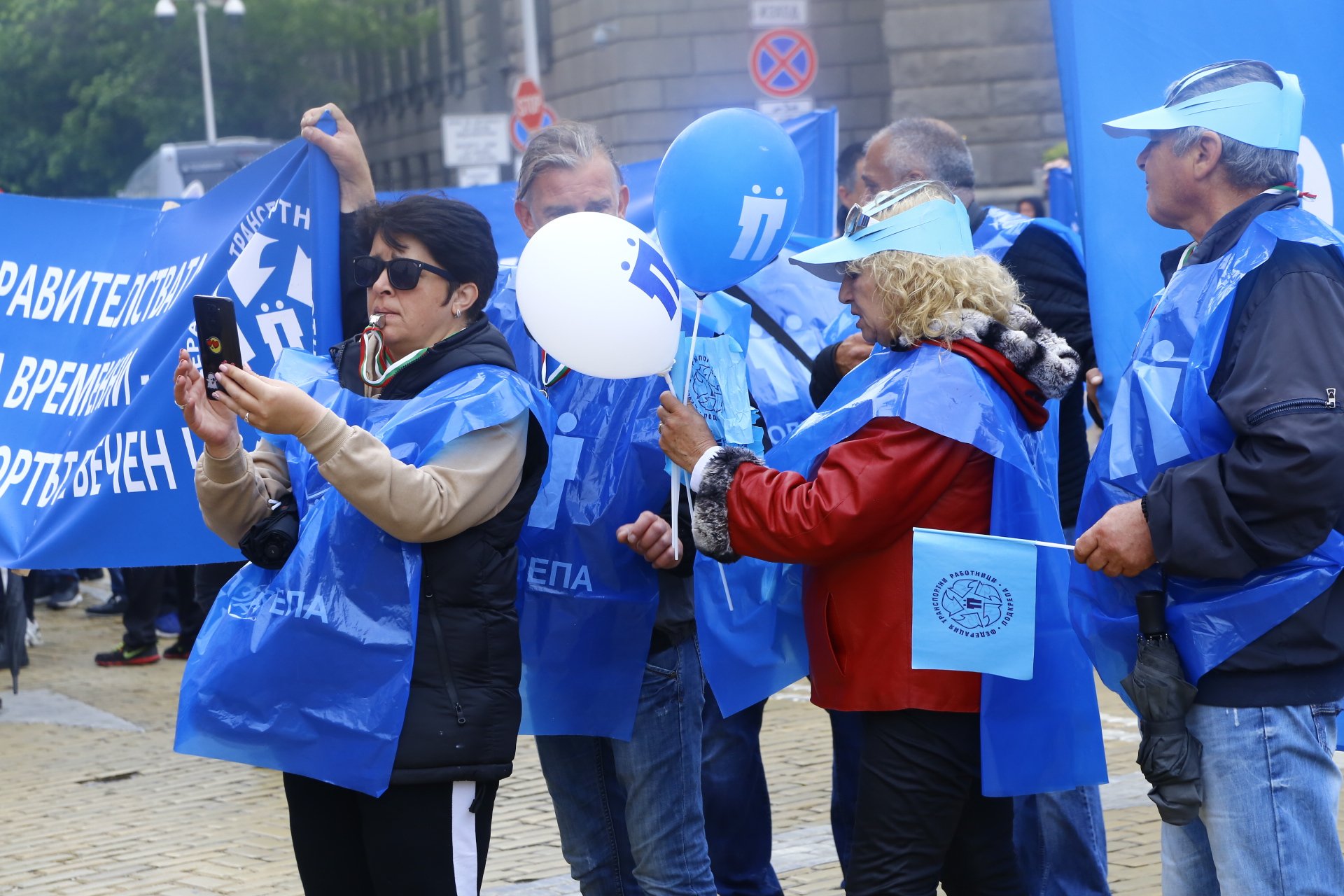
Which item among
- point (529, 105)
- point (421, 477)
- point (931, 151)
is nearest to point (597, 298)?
point (421, 477)

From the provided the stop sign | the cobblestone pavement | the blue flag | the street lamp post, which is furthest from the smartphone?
the street lamp post

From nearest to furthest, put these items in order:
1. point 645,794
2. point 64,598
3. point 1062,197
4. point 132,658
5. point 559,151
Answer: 1. point 645,794
2. point 559,151
3. point 132,658
4. point 64,598
5. point 1062,197

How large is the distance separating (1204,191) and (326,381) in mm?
1711

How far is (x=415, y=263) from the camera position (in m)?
3.22

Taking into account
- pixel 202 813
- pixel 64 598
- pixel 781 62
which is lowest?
pixel 202 813

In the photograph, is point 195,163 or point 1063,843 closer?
point 1063,843

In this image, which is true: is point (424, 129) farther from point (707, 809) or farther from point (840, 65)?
point (707, 809)

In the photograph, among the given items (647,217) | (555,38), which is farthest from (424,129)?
(647,217)

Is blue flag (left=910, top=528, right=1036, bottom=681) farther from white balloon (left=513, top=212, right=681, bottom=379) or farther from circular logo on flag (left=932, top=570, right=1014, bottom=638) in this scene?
white balloon (left=513, top=212, right=681, bottom=379)

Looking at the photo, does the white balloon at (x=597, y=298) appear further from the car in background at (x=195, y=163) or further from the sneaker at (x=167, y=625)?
the car in background at (x=195, y=163)

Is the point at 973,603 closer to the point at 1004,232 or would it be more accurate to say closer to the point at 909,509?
the point at 909,509

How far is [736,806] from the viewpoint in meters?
4.20

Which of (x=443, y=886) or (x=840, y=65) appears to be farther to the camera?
(x=840, y=65)

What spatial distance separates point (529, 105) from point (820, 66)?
24.3ft
